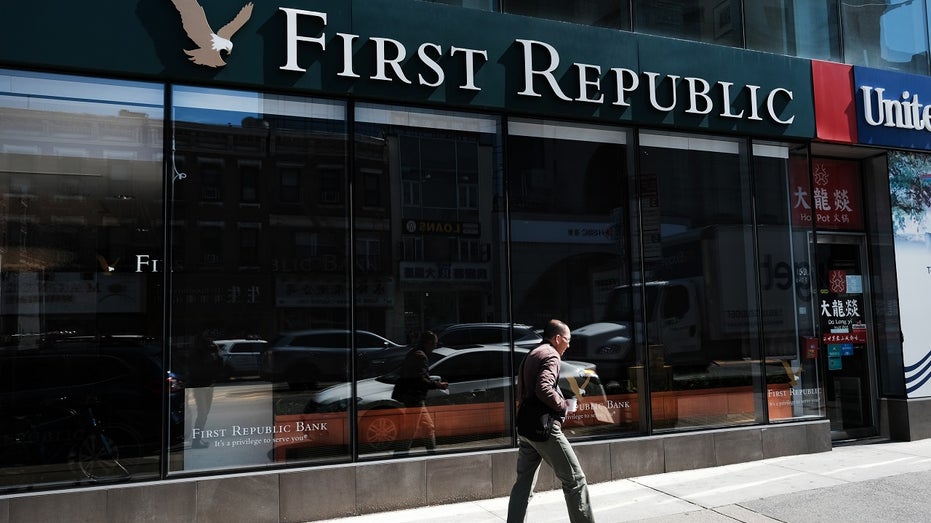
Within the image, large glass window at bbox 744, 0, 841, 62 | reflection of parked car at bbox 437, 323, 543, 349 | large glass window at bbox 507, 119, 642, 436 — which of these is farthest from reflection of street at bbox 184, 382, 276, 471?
large glass window at bbox 744, 0, 841, 62

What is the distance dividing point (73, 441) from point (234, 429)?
139cm

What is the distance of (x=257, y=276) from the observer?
6887mm

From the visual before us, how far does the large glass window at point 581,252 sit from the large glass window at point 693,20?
60.2 inches

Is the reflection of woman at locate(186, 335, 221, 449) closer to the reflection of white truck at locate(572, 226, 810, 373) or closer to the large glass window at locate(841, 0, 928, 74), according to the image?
the reflection of white truck at locate(572, 226, 810, 373)

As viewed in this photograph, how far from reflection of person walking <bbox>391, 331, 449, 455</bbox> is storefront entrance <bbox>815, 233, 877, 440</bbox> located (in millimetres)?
6189

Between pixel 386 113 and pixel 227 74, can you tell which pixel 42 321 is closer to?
pixel 227 74

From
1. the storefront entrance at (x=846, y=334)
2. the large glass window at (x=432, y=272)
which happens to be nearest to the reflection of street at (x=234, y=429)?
the large glass window at (x=432, y=272)

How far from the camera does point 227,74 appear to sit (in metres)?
6.64

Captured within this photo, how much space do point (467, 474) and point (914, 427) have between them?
6907 millimetres

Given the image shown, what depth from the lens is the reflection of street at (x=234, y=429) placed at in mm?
6492

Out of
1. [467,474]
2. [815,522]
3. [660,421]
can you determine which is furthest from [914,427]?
[467,474]

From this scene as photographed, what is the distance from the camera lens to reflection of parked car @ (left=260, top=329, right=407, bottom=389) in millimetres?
6871

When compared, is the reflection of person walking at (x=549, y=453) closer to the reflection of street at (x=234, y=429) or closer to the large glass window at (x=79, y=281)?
the reflection of street at (x=234, y=429)

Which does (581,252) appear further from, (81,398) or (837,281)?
(81,398)
